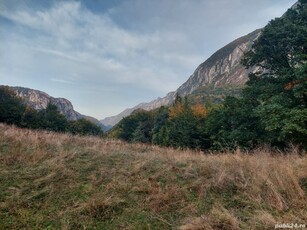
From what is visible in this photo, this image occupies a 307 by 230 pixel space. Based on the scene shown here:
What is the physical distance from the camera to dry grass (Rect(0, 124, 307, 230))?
4.05 m

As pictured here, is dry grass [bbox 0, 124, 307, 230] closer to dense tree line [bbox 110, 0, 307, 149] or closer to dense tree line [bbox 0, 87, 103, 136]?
dense tree line [bbox 110, 0, 307, 149]

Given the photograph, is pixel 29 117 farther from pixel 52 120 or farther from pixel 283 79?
pixel 283 79

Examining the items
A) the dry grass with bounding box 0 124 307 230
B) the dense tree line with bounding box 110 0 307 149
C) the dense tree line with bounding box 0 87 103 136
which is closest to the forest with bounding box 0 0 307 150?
the dense tree line with bounding box 110 0 307 149

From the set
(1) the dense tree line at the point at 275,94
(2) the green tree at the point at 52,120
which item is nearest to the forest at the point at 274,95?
(1) the dense tree line at the point at 275,94

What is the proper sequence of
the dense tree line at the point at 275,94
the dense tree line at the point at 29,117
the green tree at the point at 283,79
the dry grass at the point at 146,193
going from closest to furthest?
the dry grass at the point at 146,193, the green tree at the point at 283,79, the dense tree line at the point at 275,94, the dense tree line at the point at 29,117

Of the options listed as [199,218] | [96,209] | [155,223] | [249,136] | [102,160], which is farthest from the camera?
[249,136]

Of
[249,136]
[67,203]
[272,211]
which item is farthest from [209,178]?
[249,136]

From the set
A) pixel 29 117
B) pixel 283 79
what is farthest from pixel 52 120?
pixel 283 79

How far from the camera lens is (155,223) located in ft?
13.5

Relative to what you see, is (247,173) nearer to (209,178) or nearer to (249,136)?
(209,178)

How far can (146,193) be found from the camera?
507 cm

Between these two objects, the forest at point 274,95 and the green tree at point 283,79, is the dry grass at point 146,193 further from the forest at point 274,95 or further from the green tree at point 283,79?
the green tree at point 283,79

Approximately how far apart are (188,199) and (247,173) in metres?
1.55

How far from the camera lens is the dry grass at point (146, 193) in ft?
13.3
